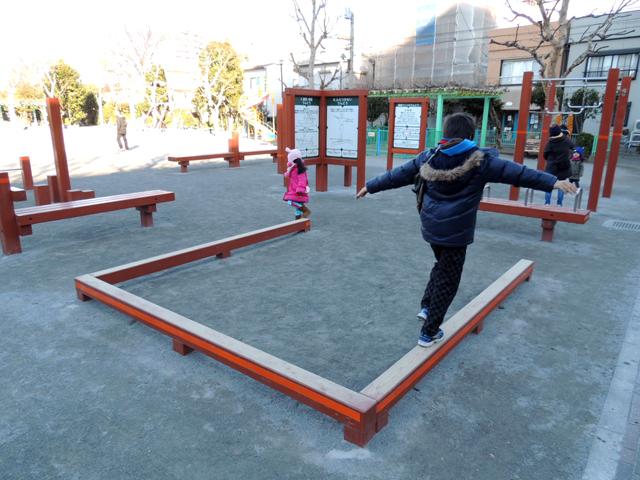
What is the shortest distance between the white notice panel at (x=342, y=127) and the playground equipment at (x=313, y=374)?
6.58 m

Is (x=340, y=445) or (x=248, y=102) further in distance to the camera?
(x=248, y=102)

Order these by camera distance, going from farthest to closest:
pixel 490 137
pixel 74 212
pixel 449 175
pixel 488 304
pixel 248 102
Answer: pixel 248 102, pixel 490 137, pixel 74 212, pixel 488 304, pixel 449 175

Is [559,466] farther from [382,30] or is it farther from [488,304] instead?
[382,30]

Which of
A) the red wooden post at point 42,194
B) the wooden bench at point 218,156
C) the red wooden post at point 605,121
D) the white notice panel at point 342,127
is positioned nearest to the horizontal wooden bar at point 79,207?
the red wooden post at point 42,194

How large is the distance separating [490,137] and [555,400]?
2105 cm

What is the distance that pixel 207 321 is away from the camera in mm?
4227

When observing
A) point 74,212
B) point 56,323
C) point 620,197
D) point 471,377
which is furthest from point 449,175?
point 620,197

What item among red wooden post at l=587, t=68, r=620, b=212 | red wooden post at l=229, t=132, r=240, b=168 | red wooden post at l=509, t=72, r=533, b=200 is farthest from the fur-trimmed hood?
red wooden post at l=229, t=132, r=240, b=168

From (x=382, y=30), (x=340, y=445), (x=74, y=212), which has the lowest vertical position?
(x=340, y=445)

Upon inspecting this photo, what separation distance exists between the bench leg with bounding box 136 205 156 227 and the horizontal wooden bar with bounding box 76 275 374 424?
3.60m

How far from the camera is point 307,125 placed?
35.6 ft

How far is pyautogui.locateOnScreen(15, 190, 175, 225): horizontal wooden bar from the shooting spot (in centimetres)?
625

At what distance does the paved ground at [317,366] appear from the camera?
2.55m

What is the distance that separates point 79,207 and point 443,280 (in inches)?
218
